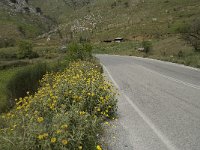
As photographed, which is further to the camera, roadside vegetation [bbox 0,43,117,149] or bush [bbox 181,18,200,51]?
bush [bbox 181,18,200,51]

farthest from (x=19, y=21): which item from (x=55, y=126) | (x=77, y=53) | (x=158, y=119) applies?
(x=55, y=126)

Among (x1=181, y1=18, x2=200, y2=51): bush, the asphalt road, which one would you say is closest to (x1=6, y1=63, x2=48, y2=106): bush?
the asphalt road

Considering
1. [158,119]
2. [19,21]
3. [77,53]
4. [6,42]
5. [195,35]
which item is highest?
[158,119]

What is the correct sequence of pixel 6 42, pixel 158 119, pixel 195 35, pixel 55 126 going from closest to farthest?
pixel 55 126
pixel 158 119
pixel 195 35
pixel 6 42

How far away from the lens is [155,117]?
8.71 m

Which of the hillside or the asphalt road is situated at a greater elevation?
the asphalt road

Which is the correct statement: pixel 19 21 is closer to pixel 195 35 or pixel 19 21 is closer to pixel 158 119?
pixel 195 35

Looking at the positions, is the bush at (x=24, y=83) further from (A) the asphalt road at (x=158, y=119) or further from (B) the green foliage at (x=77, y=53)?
(A) the asphalt road at (x=158, y=119)

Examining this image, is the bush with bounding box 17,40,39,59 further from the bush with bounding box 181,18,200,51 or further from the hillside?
the hillside

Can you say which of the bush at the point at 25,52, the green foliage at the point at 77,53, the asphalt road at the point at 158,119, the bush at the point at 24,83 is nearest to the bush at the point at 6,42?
the bush at the point at 25,52

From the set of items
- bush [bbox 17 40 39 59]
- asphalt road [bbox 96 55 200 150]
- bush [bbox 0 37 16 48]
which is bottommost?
bush [bbox 0 37 16 48]

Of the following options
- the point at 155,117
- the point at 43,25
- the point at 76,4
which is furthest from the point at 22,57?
the point at 76,4

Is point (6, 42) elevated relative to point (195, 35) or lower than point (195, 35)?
lower

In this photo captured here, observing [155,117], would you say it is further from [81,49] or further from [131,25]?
[131,25]
